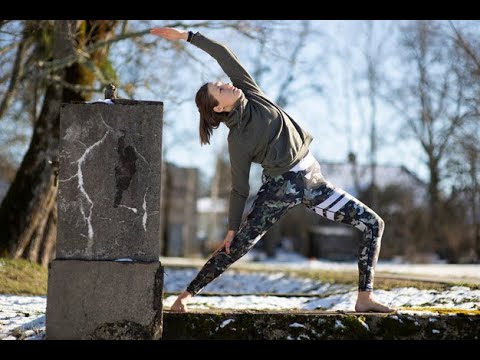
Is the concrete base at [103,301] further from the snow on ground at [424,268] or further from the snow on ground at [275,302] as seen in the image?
the snow on ground at [424,268]

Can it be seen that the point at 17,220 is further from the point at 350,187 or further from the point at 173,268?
the point at 350,187

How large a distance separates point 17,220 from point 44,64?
260 cm

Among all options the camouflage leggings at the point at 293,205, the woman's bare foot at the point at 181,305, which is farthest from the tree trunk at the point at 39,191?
the camouflage leggings at the point at 293,205

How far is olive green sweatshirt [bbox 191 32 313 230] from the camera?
14.1 feet

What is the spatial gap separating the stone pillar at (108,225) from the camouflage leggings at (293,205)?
1.67ft

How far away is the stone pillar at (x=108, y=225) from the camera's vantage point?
160 inches

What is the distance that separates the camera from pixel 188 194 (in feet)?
107

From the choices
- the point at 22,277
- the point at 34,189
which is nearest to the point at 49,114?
the point at 34,189

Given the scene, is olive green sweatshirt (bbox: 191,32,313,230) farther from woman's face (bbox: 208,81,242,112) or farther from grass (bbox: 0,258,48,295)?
grass (bbox: 0,258,48,295)

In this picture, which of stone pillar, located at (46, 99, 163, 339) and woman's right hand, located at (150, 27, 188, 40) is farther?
A: woman's right hand, located at (150, 27, 188, 40)

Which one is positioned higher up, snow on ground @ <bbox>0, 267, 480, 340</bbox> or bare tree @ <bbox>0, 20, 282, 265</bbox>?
bare tree @ <bbox>0, 20, 282, 265</bbox>

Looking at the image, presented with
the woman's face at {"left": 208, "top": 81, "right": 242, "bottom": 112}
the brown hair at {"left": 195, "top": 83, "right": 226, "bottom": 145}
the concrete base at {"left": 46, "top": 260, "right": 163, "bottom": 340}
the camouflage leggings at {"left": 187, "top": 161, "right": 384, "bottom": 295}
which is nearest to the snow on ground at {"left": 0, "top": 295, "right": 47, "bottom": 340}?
the concrete base at {"left": 46, "top": 260, "right": 163, "bottom": 340}

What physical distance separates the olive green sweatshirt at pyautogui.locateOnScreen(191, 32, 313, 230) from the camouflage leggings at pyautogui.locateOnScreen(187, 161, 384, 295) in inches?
4.1
